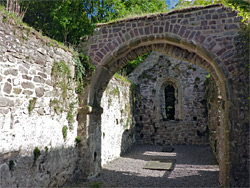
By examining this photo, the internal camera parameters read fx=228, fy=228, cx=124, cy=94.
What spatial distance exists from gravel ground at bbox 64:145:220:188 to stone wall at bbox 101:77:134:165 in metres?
0.49

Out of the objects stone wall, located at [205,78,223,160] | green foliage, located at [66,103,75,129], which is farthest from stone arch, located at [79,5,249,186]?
stone wall, located at [205,78,223,160]

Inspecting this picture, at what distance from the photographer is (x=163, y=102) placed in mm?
13219

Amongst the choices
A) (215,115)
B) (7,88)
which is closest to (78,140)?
(7,88)

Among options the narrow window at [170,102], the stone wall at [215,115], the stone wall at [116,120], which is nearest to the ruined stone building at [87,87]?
the stone wall at [116,120]

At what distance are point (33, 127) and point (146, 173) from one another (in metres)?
4.01

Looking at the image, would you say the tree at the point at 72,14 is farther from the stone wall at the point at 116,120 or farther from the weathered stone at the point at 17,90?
the weathered stone at the point at 17,90

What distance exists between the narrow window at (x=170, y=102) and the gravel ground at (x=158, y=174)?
13.3ft

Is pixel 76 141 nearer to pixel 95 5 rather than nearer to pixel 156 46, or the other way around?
pixel 156 46

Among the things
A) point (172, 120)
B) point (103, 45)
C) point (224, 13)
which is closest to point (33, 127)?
point (103, 45)

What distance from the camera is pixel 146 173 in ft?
22.7

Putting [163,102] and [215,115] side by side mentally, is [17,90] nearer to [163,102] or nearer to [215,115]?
[215,115]

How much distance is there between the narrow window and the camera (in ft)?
44.3

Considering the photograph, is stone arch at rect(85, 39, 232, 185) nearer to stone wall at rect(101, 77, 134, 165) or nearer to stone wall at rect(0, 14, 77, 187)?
stone wall at rect(0, 14, 77, 187)

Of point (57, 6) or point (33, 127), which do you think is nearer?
point (33, 127)
